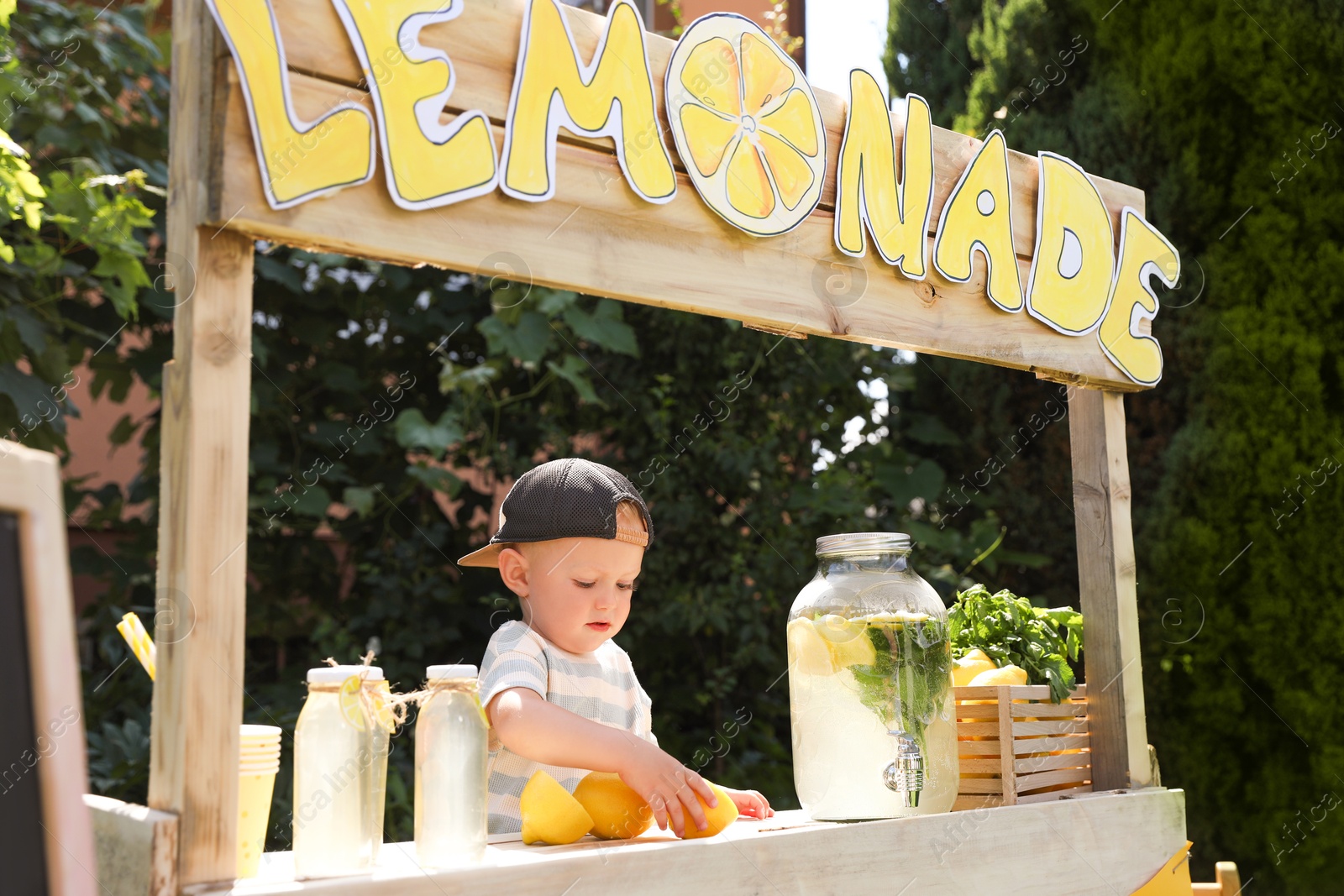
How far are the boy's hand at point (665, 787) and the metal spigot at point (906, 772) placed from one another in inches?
11.8

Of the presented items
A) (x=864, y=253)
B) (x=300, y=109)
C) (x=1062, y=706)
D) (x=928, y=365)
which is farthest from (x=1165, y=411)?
(x=300, y=109)

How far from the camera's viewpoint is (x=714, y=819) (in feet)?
4.13

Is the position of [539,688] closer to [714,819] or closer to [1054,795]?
[714,819]

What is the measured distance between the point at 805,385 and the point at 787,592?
0.77 metres

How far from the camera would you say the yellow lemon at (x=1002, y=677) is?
175cm

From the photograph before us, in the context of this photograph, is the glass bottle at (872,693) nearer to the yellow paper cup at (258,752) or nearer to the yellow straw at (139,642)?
the yellow paper cup at (258,752)

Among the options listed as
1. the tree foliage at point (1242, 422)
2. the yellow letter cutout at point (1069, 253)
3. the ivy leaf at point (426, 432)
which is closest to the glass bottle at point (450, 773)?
the yellow letter cutout at point (1069, 253)

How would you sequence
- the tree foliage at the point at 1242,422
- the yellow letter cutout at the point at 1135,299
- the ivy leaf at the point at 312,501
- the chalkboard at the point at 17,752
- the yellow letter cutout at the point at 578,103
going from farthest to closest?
the ivy leaf at the point at 312,501 → the tree foliage at the point at 1242,422 → the yellow letter cutout at the point at 1135,299 → the yellow letter cutout at the point at 578,103 → the chalkboard at the point at 17,752

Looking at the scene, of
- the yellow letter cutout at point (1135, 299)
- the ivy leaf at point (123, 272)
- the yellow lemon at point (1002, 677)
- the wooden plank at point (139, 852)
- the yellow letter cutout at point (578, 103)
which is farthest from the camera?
the ivy leaf at point (123, 272)

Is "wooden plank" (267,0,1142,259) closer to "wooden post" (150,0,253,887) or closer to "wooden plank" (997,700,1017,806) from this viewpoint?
"wooden post" (150,0,253,887)

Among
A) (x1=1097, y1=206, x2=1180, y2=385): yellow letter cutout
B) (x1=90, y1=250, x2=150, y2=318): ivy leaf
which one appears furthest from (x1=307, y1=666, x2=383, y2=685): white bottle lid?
(x1=90, y1=250, x2=150, y2=318): ivy leaf

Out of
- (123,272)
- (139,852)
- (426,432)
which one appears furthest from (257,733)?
(426,432)

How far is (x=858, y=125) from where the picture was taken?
5.00 ft

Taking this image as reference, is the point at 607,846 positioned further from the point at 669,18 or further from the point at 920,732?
the point at 669,18
